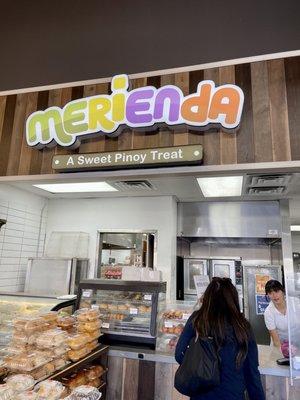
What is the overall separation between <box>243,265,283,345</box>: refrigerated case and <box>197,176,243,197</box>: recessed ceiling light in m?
1.40

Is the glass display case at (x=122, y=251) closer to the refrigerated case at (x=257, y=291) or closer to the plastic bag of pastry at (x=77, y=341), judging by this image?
the refrigerated case at (x=257, y=291)

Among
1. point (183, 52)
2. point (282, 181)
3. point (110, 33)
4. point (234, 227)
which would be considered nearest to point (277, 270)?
point (234, 227)

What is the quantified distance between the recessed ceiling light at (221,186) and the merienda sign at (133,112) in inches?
65.4

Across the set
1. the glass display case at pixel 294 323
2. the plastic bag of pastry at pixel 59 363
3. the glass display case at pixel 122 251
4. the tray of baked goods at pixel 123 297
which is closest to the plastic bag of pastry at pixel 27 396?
the plastic bag of pastry at pixel 59 363

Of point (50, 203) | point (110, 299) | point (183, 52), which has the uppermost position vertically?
point (183, 52)

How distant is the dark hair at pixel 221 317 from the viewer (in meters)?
1.76

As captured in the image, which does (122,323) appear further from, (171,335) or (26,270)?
(26,270)

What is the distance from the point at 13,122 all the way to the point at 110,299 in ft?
6.39

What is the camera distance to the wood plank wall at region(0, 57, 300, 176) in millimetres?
2199

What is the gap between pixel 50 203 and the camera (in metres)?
5.85

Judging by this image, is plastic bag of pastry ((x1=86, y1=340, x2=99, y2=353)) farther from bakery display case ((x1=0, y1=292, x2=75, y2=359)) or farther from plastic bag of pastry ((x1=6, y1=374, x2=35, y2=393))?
bakery display case ((x1=0, y1=292, x2=75, y2=359))

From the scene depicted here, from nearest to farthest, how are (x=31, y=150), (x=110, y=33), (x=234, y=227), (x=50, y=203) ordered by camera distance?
(x=110, y=33) < (x=31, y=150) < (x=234, y=227) < (x=50, y=203)

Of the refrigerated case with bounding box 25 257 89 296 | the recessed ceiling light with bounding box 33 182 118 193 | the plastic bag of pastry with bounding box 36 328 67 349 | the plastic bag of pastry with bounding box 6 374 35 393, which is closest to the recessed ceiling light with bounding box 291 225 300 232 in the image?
the recessed ceiling light with bounding box 33 182 118 193

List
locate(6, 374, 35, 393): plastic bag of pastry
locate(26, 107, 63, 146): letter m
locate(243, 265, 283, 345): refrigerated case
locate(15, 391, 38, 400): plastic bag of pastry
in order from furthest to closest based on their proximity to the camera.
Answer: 1. locate(243, 265, 283, 345): refrigerated case
2. locate(26, 107, 63, 146): letter m
3. locate(6, 374, 35, 393): plastic bag of pastry
4. locate(15, 391, 38, 400): plastic bag of pastry
